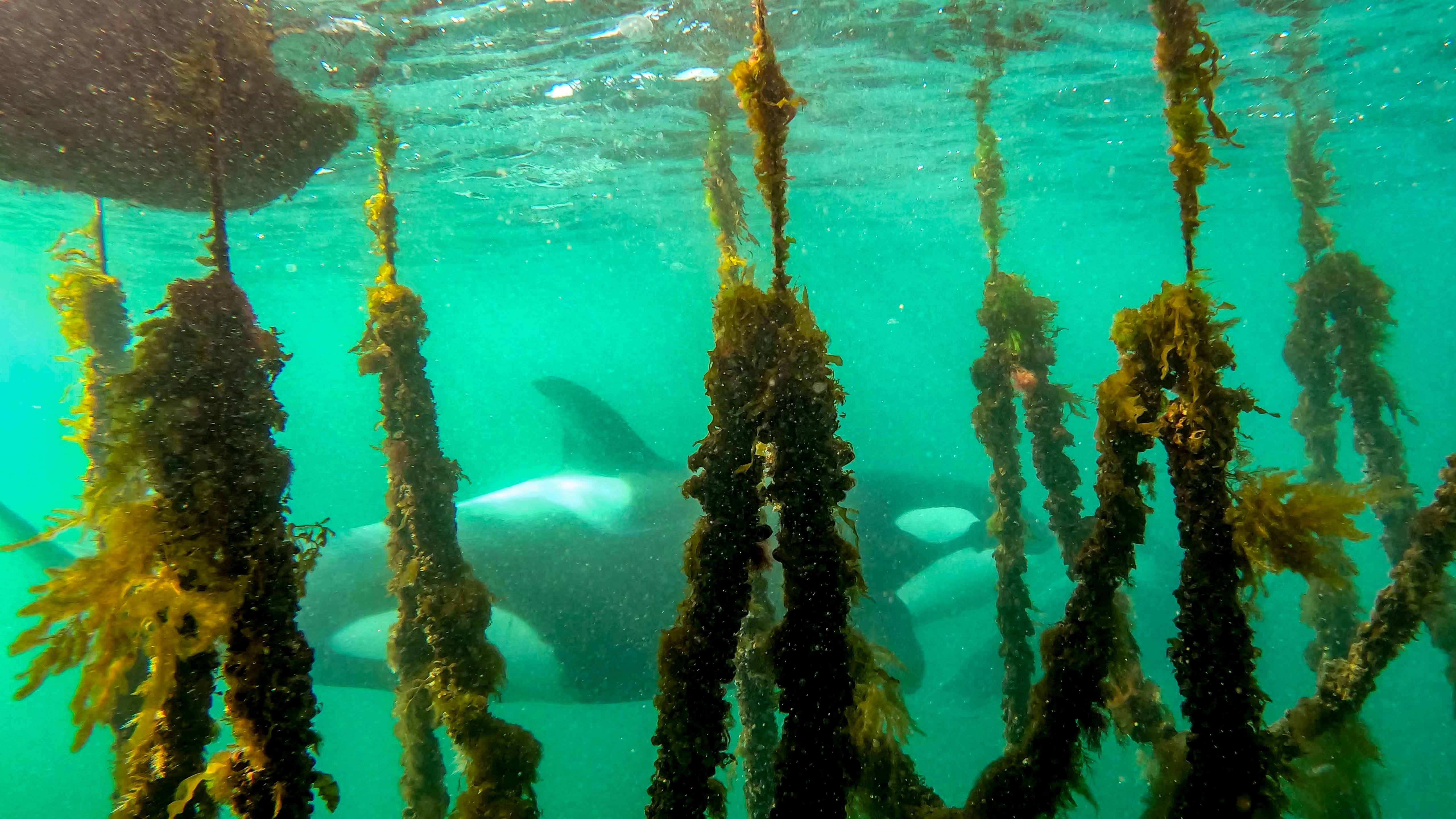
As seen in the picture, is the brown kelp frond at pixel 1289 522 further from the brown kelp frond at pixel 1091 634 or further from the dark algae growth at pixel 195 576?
the dark algae growth at pixel 195 576

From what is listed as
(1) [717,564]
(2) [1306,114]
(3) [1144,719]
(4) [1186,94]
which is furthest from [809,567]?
(2) [1306,114]

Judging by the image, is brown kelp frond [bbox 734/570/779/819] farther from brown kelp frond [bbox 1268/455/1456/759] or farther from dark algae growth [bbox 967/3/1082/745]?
brown kelp frond [bbox 1268/455/1456/759]

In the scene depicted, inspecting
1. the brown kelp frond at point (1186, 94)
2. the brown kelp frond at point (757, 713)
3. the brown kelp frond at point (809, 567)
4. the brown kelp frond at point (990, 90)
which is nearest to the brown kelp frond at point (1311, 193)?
the brown kelp frond at point (990, 90)

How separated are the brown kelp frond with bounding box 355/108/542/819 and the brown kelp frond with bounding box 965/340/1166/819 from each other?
A: 2552 millimetres

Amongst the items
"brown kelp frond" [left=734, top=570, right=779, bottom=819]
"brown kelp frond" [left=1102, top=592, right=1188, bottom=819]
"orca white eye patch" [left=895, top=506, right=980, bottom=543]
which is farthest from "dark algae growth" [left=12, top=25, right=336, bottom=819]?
"orca white eye patch" [left=895, top=506, right=980, bottom=543]

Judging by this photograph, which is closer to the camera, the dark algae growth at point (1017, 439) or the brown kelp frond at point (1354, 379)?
the dark algae growth at point (1017, 439)

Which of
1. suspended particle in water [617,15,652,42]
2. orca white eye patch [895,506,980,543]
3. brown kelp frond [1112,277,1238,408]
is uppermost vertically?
suspended particle in water [617,15,652,42]

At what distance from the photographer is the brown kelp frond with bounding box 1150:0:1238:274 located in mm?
2797

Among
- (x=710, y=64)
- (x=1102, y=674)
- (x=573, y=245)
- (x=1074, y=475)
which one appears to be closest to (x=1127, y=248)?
(x=573, y=245)

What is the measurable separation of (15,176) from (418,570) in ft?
16.1

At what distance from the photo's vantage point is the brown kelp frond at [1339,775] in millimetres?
3783

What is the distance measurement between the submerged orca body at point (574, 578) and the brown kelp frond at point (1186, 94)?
350 inches

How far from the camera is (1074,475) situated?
6.52 metres

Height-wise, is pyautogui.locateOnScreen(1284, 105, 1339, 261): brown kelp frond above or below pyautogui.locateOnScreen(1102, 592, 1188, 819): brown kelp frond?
above
